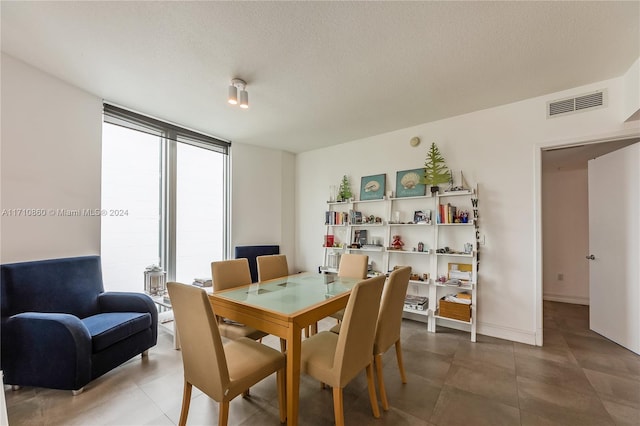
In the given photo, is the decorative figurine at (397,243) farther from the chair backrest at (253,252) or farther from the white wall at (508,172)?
the chair backrest at (253,252)

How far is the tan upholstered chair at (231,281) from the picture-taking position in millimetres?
2242

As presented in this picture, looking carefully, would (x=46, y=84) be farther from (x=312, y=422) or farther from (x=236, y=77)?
(x=312, y=422)

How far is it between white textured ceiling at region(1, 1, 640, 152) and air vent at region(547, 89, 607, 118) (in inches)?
5.9

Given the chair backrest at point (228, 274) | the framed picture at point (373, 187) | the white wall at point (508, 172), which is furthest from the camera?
the framed picture at point (373, 187)

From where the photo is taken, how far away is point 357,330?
5.17 feet

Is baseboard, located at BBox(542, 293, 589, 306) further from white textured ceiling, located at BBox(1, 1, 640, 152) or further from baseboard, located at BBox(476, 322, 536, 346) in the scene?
white textured ceiling, located at BBox(1, 1, 640, 152)

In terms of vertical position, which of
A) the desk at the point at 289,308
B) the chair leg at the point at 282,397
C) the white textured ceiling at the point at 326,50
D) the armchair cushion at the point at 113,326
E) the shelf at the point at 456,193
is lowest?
the chair leg at the point at 282,397

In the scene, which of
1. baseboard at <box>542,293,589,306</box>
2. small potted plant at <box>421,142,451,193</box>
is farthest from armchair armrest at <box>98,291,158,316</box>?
baseboard at <box>542,293,589,306</box>

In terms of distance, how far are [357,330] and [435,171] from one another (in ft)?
8.25

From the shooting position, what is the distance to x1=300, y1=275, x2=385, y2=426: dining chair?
59.9 inches

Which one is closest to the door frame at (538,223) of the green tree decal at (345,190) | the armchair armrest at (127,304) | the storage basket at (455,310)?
the storage basket at (455,310)

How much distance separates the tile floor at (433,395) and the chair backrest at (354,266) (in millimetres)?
884

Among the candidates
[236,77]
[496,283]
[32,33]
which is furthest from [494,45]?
[32,33]

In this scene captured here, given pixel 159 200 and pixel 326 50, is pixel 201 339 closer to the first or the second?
pixel 326 50
